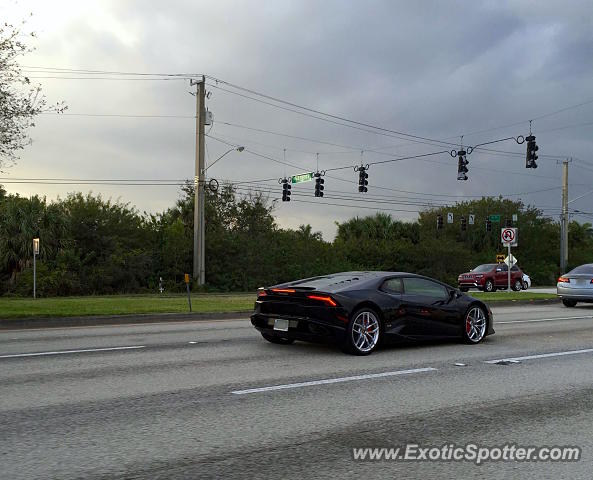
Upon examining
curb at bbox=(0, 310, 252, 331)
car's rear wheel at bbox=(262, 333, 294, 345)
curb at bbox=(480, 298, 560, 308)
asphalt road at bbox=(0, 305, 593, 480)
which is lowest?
curb at bbox=(480, 298, 560, 308)

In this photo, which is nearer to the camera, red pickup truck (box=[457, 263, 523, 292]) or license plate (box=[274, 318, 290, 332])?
license plate (box=[274, 318, 290, 332])

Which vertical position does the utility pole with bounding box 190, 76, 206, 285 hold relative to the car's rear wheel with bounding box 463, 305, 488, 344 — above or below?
above

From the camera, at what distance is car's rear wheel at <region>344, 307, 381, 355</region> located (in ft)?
32.1

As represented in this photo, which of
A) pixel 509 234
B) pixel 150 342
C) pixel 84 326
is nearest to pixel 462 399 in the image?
pixel 150 342

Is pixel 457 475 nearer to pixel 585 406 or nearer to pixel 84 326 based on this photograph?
pixel 585 406

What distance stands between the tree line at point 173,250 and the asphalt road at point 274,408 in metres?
25.0

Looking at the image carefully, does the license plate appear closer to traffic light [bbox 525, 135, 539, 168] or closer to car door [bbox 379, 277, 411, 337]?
car door [bbox 379, 277, 411, 337]

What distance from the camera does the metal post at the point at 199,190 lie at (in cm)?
3703

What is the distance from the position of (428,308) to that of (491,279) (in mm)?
28671

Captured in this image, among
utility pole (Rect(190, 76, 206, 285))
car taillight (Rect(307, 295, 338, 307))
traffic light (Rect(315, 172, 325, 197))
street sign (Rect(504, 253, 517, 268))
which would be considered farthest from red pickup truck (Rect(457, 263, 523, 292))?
car taillight (Rect(307, 295, 338, 307))

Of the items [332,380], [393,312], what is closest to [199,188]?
[393,312]

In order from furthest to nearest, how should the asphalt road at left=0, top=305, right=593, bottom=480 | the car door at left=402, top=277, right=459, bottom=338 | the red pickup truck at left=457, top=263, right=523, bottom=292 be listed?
the red pickup truck at left=457, top=263, right=523, bottom=292 → the car door at left=402, top=277, right=459, bottom=338 → the asphalt road at left=0, top=305, right=593, bottom=480

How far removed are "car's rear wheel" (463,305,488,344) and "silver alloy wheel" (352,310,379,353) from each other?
219 centimetres

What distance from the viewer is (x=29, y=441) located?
5184 millimetres
